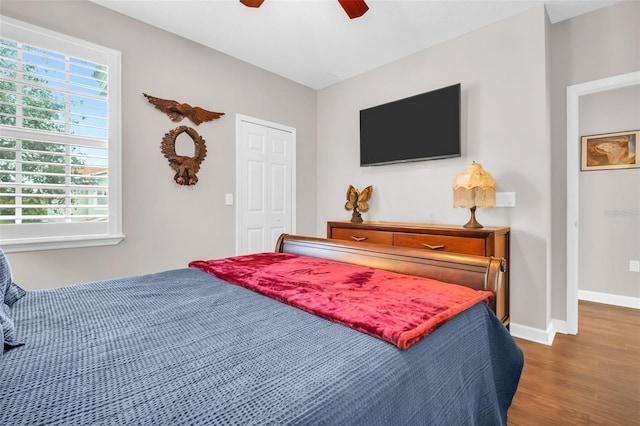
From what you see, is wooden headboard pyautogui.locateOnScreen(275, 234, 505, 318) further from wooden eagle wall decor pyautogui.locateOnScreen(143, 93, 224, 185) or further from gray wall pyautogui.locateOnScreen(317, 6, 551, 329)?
wooden eagle wall decor pyautogui.locateOnScreen(143, 93, 224, 185)

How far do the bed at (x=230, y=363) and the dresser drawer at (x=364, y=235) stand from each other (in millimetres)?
1487

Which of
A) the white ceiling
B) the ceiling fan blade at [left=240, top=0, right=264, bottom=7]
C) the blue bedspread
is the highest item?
the white ceiling

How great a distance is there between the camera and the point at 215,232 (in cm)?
332

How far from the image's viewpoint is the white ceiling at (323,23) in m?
2.56

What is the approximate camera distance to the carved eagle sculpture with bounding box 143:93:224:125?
2.86m

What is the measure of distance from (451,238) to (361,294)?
1.57 meters

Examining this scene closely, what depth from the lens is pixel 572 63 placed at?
2.66m

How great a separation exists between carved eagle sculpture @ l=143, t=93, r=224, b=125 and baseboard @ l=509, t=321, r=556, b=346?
3.57 m

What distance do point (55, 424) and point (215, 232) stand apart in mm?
2887

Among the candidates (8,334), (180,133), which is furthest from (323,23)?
(8,334)

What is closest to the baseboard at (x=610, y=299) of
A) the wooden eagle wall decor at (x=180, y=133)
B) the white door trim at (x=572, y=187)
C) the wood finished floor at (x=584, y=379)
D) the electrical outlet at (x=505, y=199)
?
the wood finished floor at (x=584, y=379)

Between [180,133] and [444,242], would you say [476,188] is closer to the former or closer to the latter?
[444,242]

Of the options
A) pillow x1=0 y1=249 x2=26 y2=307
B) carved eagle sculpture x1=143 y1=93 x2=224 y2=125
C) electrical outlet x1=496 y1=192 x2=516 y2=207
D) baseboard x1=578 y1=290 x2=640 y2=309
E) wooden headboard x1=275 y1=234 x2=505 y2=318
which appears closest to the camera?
pillow x1=0 y1=249 x2=26 y2=307

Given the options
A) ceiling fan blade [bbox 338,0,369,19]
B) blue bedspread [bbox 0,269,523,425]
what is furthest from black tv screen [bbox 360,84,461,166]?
blue bedspread [bbox 0,269,523,425]
